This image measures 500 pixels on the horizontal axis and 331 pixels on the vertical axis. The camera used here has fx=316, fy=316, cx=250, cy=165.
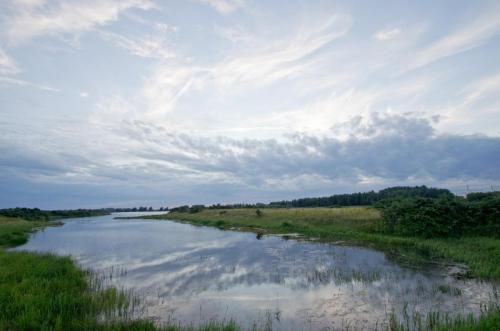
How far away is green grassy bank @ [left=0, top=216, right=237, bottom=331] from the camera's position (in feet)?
31.5

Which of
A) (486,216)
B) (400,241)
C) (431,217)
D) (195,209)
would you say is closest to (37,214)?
(195,209)

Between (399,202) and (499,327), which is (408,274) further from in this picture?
(399,202)

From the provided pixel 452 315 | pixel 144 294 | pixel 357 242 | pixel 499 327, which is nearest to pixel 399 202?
pixel 357 242

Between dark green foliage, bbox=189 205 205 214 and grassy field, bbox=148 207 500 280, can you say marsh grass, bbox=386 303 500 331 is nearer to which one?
grassy field, bbox=148 207 500 280

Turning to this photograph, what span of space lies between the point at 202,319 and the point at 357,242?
23.3 metres

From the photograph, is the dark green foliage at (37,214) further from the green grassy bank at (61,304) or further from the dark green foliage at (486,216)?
the dark green foliage at (486,216)

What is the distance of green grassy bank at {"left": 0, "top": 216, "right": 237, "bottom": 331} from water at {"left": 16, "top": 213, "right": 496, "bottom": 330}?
1.34 metres

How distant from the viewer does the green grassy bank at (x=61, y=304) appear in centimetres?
960

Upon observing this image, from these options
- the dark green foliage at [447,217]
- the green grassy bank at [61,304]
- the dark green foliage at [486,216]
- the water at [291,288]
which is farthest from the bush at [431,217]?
the green grassy bank at [61,304]

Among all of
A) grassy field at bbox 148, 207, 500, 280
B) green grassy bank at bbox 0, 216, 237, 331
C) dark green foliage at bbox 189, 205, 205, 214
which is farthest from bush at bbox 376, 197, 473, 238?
dark green foliage at bbox 189, 205, 205, 214

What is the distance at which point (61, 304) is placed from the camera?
11.0 metres

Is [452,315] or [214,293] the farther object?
[214,293]

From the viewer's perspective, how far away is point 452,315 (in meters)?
11.1

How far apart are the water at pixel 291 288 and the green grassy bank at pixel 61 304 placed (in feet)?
4.41
